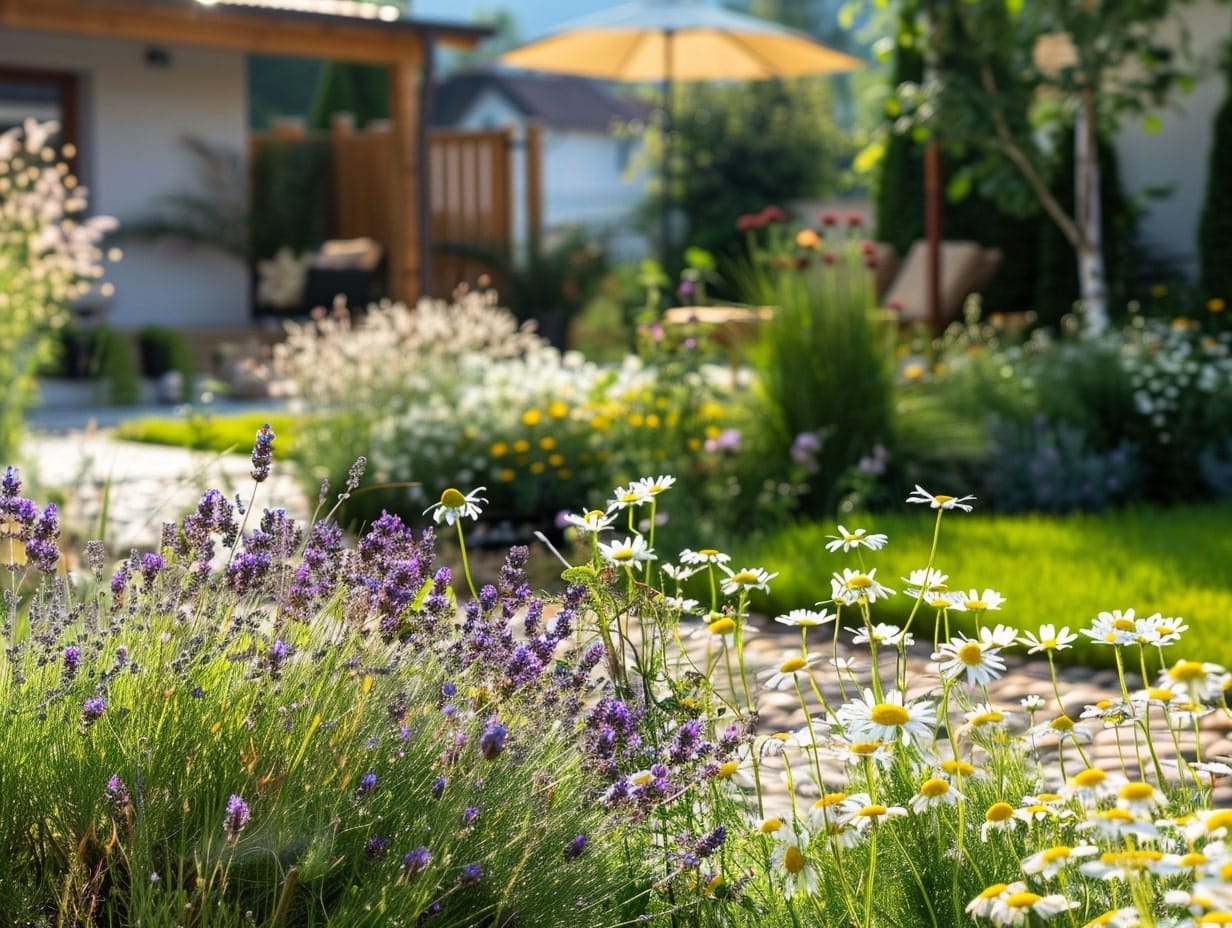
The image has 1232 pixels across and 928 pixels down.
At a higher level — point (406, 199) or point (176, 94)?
point (176, 94)

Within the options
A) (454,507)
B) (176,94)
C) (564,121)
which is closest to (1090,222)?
(454,507)

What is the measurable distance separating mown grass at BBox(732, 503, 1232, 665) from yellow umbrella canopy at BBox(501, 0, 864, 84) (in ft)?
21.9

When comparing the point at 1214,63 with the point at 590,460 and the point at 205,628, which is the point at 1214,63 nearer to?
the point at 590,460

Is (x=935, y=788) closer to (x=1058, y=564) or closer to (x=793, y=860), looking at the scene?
(x=793, y=860)

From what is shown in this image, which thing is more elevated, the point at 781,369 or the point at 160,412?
the point at 781,369

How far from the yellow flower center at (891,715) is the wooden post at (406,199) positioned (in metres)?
11.4

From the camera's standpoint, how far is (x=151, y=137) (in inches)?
597

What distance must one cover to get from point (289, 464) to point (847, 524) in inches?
105

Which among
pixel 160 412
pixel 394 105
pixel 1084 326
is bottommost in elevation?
pixel 160 412

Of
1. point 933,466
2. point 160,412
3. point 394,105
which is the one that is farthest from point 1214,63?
point 160,412

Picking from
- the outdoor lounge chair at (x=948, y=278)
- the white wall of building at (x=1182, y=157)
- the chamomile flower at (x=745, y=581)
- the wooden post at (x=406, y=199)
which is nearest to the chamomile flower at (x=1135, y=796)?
the chamomile flower at (x=745, y=581)

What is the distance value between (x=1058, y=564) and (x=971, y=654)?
3.46 metres

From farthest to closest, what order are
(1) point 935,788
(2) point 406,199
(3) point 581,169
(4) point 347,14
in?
(3) point 581,169, (2) point 406,199, (4) point 347,14, (1) point 935,788

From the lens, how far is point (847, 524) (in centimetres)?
607
